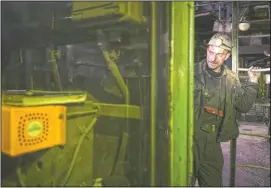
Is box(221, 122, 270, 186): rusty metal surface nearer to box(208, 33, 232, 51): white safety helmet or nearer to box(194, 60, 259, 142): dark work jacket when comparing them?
box(194, 60, 259, 142): dark work jacket

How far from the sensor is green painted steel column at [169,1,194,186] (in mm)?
1401

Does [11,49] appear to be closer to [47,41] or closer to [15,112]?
[47,41]

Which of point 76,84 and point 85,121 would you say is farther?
point 76,84

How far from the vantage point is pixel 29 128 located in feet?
4.20

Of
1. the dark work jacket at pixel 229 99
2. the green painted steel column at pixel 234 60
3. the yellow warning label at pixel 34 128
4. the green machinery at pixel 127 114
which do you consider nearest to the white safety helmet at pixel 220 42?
the dark work jacket at pixel 229 99

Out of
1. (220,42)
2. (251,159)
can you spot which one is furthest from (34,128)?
(251,159)

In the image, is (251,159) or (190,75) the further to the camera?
(251,159)

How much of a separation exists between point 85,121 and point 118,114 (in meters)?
0.25

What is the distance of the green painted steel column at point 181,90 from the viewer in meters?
1.40

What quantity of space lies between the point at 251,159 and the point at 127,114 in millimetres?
3846

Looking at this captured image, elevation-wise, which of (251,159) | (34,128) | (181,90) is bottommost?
(251,159)

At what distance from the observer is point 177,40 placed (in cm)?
140

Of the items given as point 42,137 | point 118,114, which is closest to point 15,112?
point 42,137

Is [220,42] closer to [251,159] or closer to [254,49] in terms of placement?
[251,159]
